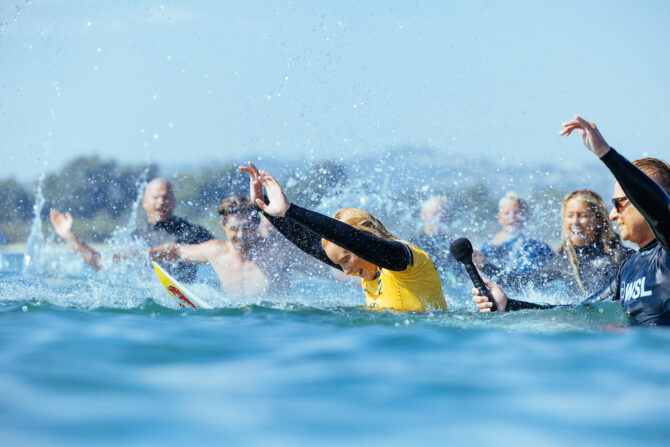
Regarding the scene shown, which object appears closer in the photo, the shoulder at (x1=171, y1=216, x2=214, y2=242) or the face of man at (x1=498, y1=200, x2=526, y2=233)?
the shoulder at (x1=171, y1=216, x2=214, y2=242)

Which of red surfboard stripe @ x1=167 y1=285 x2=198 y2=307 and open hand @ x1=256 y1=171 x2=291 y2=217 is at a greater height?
open hand @ x1=256 y1=171 x2=291 y2=217

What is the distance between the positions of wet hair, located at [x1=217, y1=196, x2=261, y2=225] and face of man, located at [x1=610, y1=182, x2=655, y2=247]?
3755mm

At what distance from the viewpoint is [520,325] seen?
3.82 metres

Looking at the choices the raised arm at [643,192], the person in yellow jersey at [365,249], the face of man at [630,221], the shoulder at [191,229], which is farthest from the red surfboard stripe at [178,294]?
the raised arm at [643,192]

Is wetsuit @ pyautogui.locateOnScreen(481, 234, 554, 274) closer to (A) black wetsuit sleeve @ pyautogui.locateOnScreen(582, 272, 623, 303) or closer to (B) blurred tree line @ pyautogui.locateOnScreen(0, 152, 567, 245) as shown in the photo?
(B) blurred tree line @ pyautogui.locateOnScreen(0, 152, 567, 245)

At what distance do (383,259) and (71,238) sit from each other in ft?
15.8

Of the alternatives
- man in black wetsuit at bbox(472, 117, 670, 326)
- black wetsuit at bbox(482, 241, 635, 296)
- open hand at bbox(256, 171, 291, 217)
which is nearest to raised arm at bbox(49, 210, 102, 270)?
open hand at bbox(256, 171, 291, 217)

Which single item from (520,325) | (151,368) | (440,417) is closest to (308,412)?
(440,417)

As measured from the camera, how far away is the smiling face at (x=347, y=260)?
430 centimetres

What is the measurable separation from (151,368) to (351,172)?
8.15m

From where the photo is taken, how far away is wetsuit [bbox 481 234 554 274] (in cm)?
736

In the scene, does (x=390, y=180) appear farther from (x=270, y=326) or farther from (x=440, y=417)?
(x=440, y=417)

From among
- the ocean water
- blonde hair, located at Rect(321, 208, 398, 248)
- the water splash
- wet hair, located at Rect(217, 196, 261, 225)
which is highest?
the water splash

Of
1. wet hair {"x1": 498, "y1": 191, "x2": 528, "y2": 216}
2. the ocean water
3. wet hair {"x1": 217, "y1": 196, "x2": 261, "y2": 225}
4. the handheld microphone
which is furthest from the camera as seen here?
wet hair {"x1": 498, "y1": 191, "x2": 528, "y2": 216}
